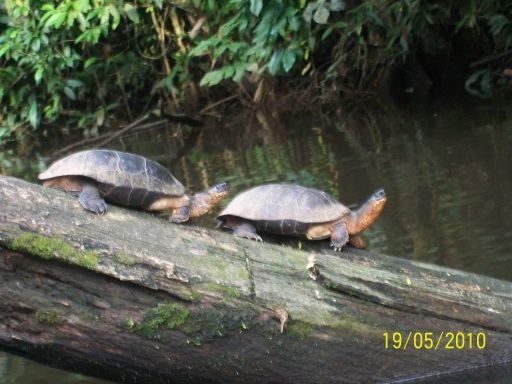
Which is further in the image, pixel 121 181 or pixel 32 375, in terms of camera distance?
pixel 32 375

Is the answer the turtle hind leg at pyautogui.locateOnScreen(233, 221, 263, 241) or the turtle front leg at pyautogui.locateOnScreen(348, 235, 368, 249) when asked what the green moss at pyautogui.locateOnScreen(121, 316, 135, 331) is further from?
the turtle front leg at pyautogui.locateOnScreen(348, 235, 368, 249)

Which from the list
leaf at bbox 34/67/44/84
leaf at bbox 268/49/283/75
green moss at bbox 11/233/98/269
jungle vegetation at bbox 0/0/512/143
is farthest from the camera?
leaf at bbox 34/67/44/84

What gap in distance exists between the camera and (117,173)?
11.4ft

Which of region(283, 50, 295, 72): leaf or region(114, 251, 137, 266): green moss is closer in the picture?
region(114, 251, 137, 266): green moss

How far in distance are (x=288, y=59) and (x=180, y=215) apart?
5.29 metres

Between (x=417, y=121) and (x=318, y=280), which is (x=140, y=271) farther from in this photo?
(x=417, y=121)

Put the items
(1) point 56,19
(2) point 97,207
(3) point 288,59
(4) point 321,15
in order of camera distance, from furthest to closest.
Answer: (1) point 56,19, (3) point 288,59, (4) point 321,15, (2) point 97,207

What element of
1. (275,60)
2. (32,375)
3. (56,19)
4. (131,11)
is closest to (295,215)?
(32,375)

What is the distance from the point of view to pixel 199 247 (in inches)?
124

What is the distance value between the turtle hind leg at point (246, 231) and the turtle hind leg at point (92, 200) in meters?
0.65

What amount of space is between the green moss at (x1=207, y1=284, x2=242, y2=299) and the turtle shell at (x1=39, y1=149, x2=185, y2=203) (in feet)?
2.44

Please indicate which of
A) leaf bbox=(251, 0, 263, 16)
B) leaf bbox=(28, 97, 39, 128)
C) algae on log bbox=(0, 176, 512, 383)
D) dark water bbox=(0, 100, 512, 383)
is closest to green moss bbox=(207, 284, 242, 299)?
algae on log bbox=(0, 176, 512, 383)

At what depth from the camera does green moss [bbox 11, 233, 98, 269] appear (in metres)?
2.81
